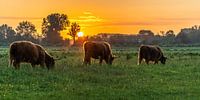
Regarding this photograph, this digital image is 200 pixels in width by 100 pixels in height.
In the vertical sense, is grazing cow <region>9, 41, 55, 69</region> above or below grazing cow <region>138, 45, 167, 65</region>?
above

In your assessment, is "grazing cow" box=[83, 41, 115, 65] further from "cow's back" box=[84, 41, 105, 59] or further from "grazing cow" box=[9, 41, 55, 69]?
"grazing cow" box=[9, 41, 55, 69]

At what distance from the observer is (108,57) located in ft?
150

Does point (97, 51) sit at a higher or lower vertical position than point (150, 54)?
higher

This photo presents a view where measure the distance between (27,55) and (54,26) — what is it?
139408 mm

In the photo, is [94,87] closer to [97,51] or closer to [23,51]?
[23,51]

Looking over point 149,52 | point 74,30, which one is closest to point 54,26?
point 74,30

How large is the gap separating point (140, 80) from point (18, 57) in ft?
37.3

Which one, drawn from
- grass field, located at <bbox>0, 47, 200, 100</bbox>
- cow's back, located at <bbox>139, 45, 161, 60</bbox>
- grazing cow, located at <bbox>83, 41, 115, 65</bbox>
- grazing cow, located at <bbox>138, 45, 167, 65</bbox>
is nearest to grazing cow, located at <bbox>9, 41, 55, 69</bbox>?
grass field, located at <bbox>0, 47, 200, 100</bbox>

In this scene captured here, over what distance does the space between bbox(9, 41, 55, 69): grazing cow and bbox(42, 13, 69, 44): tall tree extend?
12883 cm

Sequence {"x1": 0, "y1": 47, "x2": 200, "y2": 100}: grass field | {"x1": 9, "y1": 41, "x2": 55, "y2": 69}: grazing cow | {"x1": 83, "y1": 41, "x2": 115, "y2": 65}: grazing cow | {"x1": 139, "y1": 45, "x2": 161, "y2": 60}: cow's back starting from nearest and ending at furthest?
{"x1": 0, "y1": 47, "x2": 200, "y2": 100}: grass field, {"x1": 9, "y1": 41, "x2": 55, "y2": 69}: grazing cow, {"x1": 83, "y1": 41, "x2": 115, "y2": 65}: grazing cow, {"x1": 139, "y1": 45, "x2": 161, "y2": 60}: cow's back

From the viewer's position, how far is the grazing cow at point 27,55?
3381 cm

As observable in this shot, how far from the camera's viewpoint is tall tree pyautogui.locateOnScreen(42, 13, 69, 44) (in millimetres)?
168525

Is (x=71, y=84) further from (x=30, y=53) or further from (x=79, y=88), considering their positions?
(x=30, y=53)

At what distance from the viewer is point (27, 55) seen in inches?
1375
